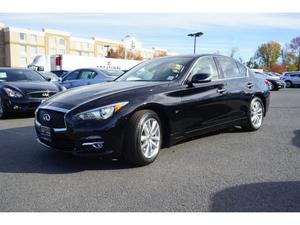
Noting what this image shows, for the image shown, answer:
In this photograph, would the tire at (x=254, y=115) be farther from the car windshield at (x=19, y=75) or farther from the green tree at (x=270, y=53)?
the green tree at (x=270, y=53)

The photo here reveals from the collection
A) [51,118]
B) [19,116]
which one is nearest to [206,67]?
[51,118]

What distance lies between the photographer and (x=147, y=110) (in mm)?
4281

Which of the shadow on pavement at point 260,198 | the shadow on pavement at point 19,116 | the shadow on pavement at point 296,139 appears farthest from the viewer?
the shadow on pavement at point 19,116

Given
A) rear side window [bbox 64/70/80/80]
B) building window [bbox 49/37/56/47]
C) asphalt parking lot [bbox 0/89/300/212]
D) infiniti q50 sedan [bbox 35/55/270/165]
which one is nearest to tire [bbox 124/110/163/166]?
infiniti q50 sedan [bbox 35/55/270/165]

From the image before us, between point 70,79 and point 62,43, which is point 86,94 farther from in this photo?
point 62,43

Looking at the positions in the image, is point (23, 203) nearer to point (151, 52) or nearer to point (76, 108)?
point (76, 108)

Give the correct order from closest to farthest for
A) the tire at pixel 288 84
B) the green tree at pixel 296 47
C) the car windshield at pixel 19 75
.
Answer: the car windshield at pixel 19 75
the tire at pixel 288 84
the green tree at pixel 296 47

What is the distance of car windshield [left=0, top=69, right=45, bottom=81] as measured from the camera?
29.5 ft

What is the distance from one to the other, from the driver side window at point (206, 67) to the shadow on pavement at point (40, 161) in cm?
192

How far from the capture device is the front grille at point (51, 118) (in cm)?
407

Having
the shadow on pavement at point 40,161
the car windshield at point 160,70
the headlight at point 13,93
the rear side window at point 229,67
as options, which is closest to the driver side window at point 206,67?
the car windshield at point 160,70

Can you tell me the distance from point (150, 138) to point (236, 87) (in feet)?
7.63

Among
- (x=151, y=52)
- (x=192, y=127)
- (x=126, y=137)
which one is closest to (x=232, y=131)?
(x=192, y=127)
